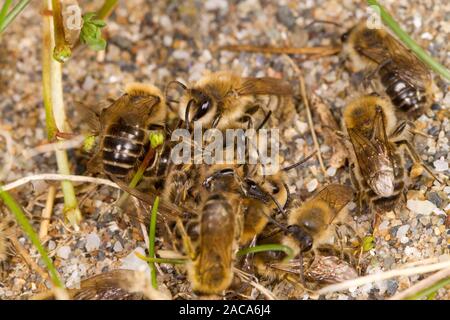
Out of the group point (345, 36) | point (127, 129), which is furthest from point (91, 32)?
point (345, 36)

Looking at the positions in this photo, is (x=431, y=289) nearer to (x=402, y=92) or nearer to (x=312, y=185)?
(x=312, y=185)

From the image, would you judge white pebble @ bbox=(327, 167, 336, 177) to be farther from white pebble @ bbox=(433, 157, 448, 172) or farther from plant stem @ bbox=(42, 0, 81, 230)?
plant stem @ bbox=(42, 0, 81, 230)

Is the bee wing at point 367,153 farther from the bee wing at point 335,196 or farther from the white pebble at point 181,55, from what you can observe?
the white pebble at point 181,55

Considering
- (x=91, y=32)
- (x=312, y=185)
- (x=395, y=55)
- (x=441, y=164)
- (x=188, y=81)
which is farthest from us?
(x=188, y=81)

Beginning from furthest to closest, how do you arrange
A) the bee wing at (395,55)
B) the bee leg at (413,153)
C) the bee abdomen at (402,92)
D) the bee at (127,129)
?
the bee wing at (395,55), the bee abdomen at (402,92), the bee leg at (413,153), the bee at (127,129)

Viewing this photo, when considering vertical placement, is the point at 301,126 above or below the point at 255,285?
above

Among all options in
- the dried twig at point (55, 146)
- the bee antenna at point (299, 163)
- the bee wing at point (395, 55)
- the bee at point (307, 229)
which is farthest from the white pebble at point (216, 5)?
the bee at point (307, 229)
